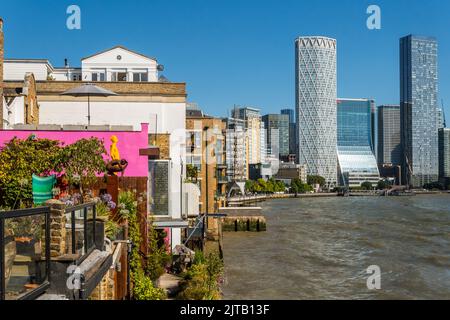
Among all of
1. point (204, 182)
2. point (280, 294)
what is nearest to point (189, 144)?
point (204, 182)

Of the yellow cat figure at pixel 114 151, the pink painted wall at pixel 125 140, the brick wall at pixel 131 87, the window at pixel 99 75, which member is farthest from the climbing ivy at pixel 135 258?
the window at pixel 99 75

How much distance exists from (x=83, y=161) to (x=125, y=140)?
2.89 metres

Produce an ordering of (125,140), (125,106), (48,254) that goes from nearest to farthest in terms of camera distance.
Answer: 1. (48,254)
2. (125,140)
3. (125,106)

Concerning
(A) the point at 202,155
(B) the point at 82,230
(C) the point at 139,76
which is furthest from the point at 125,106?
(B) the point at 82,230

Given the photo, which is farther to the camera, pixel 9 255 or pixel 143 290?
pixel 143 290

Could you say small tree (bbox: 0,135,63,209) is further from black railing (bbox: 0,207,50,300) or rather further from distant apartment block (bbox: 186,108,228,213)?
distant apartment block (bbox: 186,108,228,213)

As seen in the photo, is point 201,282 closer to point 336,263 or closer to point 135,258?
point 135,258

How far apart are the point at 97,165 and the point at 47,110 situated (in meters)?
17.4

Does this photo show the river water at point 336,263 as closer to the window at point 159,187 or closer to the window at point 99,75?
the window at point 159,187

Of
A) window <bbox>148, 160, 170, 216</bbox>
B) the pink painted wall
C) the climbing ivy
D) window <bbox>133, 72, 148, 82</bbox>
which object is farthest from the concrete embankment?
the climbing ivy

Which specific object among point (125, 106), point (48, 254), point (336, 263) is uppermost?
point (125, 106)

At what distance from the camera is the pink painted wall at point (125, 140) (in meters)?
19.1

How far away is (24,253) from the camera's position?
710cm

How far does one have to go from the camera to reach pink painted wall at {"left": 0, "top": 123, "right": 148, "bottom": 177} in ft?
62.7
